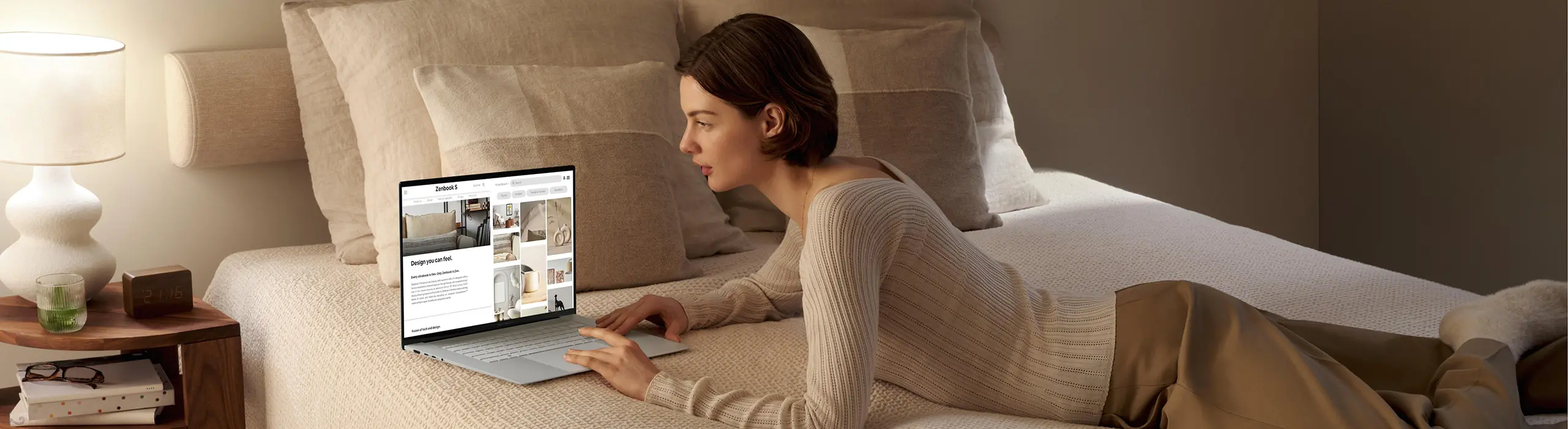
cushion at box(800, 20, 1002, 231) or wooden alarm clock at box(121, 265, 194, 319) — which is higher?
cushion at box(800, 20, 1002, 231)

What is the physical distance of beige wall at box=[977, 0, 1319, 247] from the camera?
3258 mm

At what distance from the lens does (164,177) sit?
2.20 meters

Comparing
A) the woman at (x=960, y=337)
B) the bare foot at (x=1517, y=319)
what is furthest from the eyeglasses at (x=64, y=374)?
the bare foot at (x=1517, y=319)

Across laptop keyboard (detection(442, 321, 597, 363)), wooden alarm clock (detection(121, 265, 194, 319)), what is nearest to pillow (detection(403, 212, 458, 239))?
laptop keyboard (detection(442, 321, 597, 363))

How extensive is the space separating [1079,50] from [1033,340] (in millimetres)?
2026

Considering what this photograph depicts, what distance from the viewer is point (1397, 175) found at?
11.6ft

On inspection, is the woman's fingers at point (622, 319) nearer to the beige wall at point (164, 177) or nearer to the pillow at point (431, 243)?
the pillow at point (431, 243)

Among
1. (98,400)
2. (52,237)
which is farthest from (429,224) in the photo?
(52,237)

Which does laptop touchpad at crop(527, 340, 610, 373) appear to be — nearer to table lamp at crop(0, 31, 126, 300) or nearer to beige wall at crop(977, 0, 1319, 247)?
table lamp at crop(0, 31, 126, 300)

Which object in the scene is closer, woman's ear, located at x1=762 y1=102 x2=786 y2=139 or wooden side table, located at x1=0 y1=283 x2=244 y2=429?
woman's ear, located at x1=762 y1=102 x2=786 y2=139

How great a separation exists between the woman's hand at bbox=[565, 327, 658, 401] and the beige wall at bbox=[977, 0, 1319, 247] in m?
1.95

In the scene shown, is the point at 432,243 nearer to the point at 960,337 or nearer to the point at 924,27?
the point at 960,337

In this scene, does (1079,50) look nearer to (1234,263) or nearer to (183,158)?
(1234,263)

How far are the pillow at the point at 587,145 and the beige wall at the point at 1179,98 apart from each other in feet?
4.72
